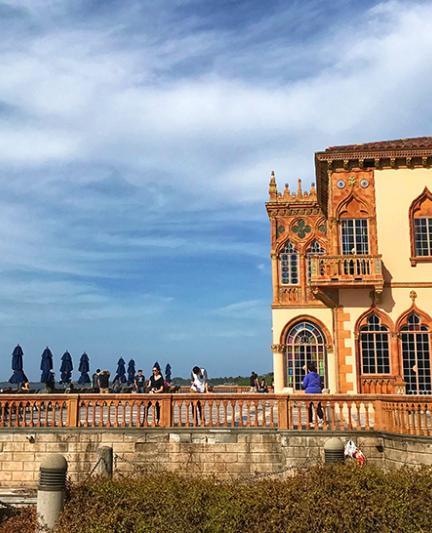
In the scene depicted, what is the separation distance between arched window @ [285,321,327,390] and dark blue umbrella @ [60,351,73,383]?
396 inches

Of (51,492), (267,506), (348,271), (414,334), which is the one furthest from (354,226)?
(51,492)

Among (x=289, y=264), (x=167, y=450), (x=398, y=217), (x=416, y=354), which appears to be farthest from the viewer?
(x=289, y=264)

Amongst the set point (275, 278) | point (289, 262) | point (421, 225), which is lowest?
point (275, 278)

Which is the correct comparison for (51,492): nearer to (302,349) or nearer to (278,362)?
(278,362)

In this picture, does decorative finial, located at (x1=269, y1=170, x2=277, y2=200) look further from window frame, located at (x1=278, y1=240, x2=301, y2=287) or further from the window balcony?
the window balcony

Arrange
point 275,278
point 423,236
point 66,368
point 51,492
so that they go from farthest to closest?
point 275,278
point 66,368
point 423,236
point 51,492

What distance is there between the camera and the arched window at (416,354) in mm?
20766

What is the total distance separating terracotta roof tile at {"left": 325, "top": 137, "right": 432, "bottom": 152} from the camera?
2169 centimetres

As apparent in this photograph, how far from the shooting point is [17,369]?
2320cm

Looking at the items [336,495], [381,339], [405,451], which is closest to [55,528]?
[336,495]

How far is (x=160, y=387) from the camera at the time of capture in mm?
16641

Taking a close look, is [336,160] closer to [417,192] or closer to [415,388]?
[417,192]

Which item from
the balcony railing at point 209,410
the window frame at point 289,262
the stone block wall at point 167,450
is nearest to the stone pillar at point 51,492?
the stone block wall at point 167,450

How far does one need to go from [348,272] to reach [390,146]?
15.5ft
